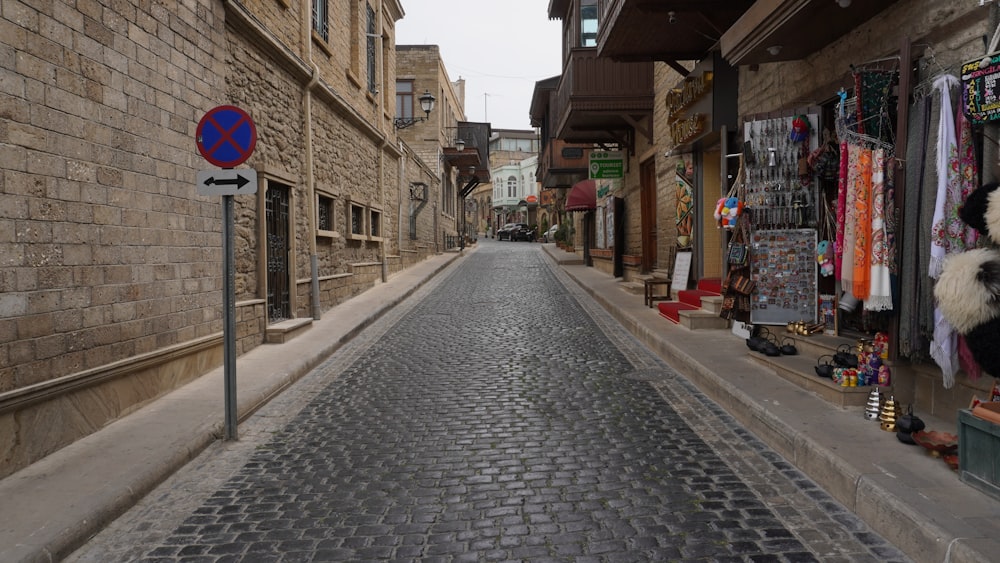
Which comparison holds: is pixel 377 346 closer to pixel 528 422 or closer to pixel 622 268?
pixel 528 422

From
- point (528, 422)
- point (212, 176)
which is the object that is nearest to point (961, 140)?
point (528, 422)

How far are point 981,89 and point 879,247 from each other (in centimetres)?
128

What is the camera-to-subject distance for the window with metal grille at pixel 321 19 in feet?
41.5

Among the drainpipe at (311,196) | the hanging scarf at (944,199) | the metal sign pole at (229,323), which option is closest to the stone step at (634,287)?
the drainpipe at (311,196)

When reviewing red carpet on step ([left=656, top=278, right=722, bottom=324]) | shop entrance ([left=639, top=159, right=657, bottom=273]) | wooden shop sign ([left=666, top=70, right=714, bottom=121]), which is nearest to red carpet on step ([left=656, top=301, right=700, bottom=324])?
red carpet on step ([left=656, top=278, right=722, bottom=324])

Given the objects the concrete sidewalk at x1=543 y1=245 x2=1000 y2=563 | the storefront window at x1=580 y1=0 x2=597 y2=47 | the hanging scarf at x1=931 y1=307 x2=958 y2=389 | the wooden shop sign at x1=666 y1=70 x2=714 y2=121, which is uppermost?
the storefront window at x1=580 y1=0 x2=597 y2=47

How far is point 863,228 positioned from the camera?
5184 mm

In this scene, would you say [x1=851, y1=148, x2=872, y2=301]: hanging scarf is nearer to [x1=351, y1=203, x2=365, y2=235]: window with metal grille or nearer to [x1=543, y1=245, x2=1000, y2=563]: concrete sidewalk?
[x1=543, y1=245, x2=1000, y2=563]: concrete sidewalk

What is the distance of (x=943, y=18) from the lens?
4.88 metres

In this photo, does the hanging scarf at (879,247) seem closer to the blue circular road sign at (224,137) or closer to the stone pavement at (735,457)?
the stone pavement at (735,457)

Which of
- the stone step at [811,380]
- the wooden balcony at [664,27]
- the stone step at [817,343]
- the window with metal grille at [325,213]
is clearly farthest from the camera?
the window with metal grille at [325,213]

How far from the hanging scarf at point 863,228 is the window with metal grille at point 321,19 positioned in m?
9.97

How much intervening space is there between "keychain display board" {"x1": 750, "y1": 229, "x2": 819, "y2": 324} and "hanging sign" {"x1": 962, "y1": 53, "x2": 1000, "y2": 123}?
119 inches

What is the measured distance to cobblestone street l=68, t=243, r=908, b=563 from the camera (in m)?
3.38
